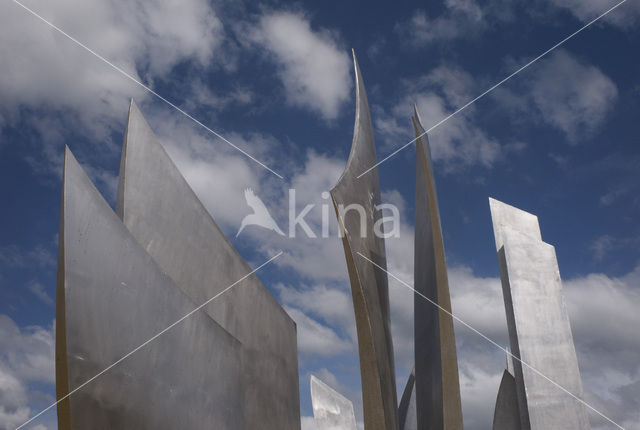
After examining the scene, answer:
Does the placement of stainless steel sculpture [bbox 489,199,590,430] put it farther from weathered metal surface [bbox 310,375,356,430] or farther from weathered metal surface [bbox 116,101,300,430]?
weathered metal surface [bbox 310,375,356,430]

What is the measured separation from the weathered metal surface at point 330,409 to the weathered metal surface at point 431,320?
236 inches

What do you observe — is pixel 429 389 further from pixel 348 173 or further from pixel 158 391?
pixel 158 391

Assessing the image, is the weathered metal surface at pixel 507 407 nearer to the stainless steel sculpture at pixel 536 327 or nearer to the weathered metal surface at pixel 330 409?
the stainless steel sculpture at pixel 536 327

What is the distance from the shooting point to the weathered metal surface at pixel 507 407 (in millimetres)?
8469

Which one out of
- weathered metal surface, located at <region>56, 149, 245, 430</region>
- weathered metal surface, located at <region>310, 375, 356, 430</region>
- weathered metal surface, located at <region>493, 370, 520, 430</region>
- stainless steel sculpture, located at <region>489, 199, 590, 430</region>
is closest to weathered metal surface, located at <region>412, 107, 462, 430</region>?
weathered metal surface, located at <region>493, 370, 520, 430</region>

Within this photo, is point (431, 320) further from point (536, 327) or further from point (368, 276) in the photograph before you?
point (536, 327)

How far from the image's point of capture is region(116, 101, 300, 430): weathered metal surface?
719 centimetres

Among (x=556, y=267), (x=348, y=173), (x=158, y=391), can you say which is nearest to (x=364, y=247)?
(x=348, y=173)

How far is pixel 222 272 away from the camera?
7715 mm

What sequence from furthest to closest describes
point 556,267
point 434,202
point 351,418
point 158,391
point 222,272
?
1. point 351,418
2. point 556,267
3. point 222,272
4. point 434,202
5. point 158,391

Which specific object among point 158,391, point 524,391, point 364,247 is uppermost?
point 364,247

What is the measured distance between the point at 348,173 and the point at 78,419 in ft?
13.7

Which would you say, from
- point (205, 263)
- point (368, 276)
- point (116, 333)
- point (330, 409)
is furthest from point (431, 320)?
point (330, 409)

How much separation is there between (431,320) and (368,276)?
62.5 inches
